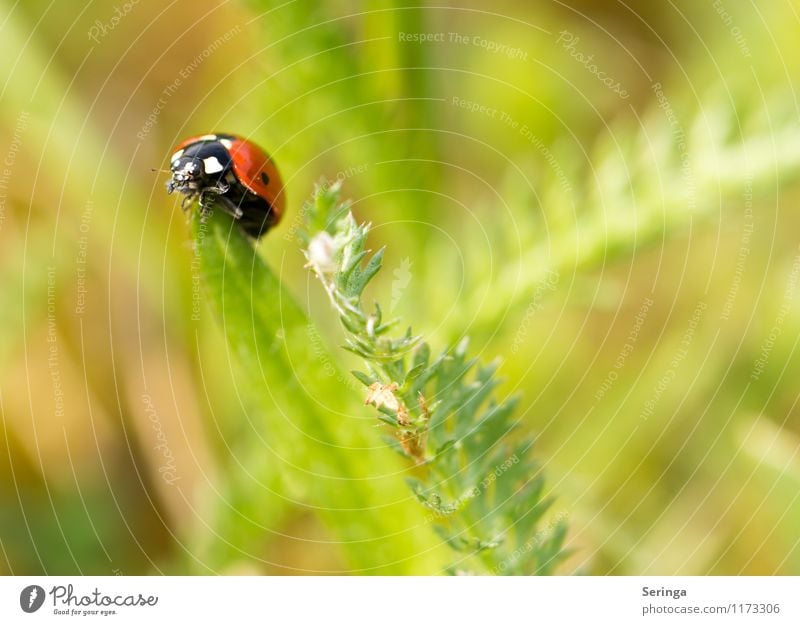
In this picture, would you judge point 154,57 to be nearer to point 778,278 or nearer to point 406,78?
point 406,78

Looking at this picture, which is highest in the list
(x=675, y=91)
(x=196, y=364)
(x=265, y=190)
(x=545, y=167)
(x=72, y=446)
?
(x=675, y=91)

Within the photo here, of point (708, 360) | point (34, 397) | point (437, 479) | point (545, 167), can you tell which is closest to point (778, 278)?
point (708, 360)
